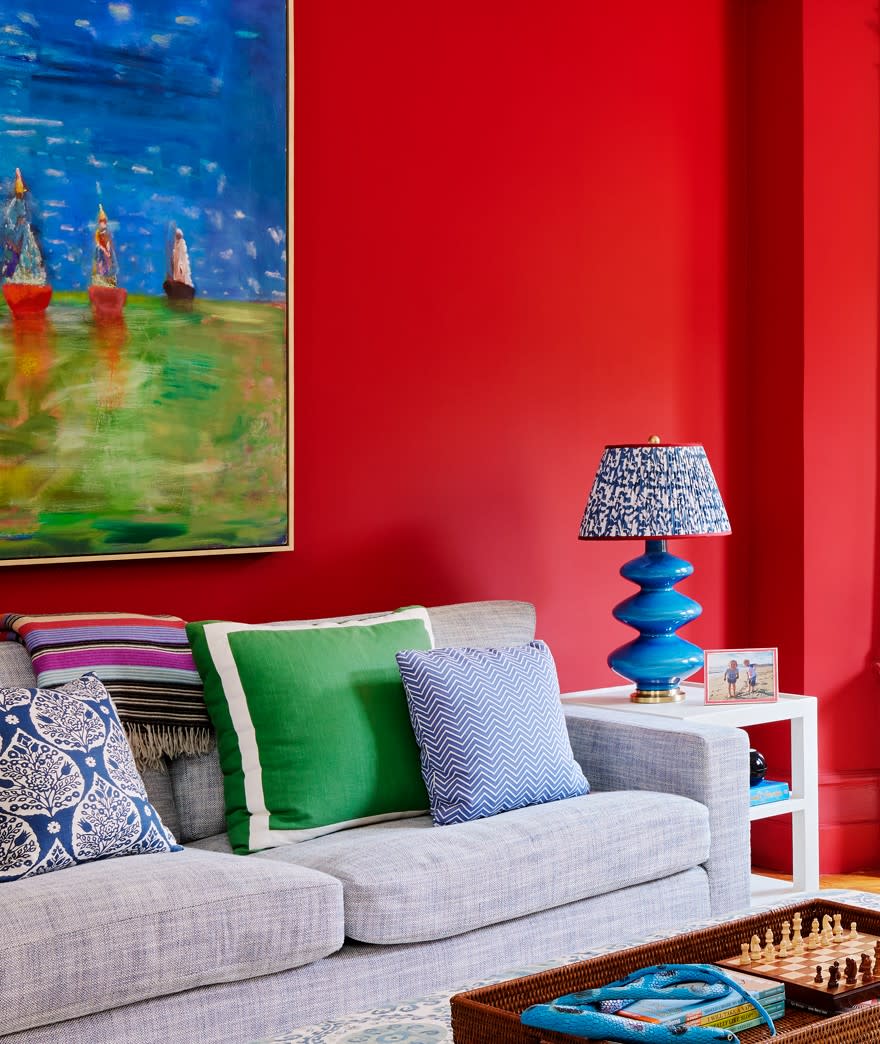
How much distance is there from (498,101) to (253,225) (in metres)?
0.92

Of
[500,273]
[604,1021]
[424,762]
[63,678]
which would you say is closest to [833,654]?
[500,273]

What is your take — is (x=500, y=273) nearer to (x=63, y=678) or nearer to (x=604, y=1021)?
(x=63, y=678)

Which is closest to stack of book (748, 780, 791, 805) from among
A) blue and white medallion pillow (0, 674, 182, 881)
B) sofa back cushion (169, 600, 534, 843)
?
sofa back cushion (169, 600, 534, 843)

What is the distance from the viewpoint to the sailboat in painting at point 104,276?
10.6ft

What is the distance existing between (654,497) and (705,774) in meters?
0.78

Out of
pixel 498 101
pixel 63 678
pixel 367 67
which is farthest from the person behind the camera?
pixel 498 101

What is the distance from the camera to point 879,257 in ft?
14.8

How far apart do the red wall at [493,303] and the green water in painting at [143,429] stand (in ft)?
0.29

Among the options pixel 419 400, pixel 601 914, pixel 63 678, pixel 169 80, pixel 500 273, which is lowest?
pixel 601 914

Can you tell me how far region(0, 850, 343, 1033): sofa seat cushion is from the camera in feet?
6.96

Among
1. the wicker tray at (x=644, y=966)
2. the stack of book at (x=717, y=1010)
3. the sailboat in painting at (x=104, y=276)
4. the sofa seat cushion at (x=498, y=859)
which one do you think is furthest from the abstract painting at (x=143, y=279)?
the stack of book at (x=717, y=1010)

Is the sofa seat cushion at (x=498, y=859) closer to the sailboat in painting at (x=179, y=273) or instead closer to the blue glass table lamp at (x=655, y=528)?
the blue glass table lamp at (x=655, y=528)

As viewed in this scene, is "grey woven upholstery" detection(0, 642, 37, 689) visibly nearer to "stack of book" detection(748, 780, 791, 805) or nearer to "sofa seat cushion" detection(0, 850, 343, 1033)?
"sofa seat cushion" detection(0, 850, 343, 1033)

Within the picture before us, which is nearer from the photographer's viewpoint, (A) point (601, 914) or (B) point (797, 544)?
(A) point (601, 914)
